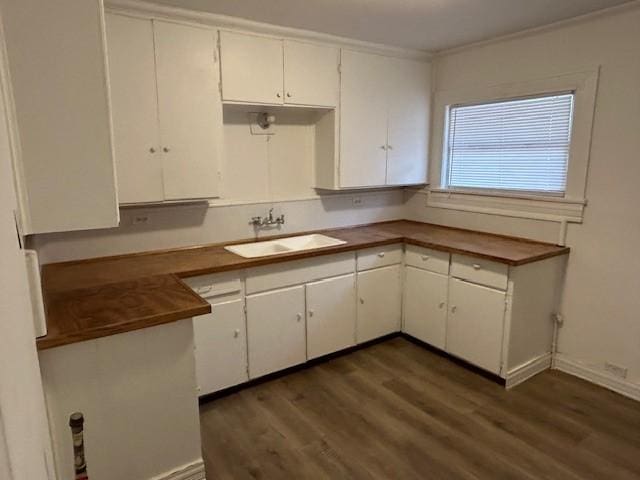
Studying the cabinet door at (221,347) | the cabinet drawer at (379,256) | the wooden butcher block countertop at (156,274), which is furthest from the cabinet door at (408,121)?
the cabinet door at (221,347)

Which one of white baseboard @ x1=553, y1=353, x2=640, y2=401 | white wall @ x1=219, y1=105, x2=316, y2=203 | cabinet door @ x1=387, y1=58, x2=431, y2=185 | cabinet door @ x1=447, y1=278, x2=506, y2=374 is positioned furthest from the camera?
cabinet door @ x1=387, y1=58, x2=431, y2=185

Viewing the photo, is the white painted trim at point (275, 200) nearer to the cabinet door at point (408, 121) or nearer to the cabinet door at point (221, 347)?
the cabinet door at point (408, 121)

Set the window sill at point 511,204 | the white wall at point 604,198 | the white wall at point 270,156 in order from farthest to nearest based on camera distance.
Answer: the white wall at point 270,156
the window sill at point 511,204
the white wall at point 604,198

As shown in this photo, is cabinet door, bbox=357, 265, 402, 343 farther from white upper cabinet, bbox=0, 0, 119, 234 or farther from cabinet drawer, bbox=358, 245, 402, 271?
white upper cabinet, bbox=0, 0, 119, 234

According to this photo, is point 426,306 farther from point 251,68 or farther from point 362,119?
point 251,68

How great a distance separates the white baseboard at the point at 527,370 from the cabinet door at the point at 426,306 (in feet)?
1.77

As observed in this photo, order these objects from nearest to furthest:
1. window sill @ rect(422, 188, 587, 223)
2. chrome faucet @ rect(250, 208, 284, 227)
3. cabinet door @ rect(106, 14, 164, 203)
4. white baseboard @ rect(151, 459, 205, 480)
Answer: white baseboard @ rect(151, 459, 205, 480) → cabinet door @ rect(106, 14, 164, 203) → window sill @ rect(422, 188, 587, 223) → chrome faucet @ rect(250, 208, 284, 227)

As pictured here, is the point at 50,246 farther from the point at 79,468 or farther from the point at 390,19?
the point at 390,19

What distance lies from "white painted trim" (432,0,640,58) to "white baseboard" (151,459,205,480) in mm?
3474

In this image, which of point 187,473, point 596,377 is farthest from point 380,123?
point 187,473

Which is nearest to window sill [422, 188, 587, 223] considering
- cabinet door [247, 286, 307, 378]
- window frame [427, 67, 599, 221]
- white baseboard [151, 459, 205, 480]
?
window frame [427, 67, 599, 221]

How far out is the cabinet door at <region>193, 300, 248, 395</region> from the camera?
2.62 meters

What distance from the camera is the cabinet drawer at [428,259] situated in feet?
10.5

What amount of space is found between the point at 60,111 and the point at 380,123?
254 cm
